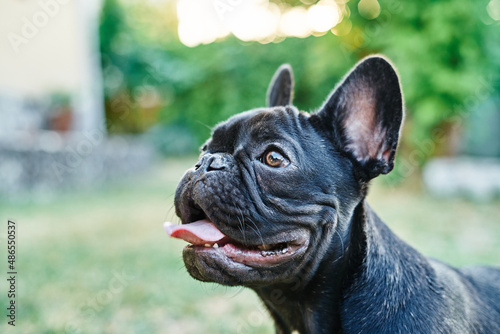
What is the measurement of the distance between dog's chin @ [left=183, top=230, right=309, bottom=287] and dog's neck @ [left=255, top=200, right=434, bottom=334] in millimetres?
225

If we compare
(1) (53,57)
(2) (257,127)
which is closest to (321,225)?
(2) (257,127)

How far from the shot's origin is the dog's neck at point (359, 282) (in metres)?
2.30

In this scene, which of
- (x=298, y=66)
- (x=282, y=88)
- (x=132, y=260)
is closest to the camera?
(x=282, y=88)

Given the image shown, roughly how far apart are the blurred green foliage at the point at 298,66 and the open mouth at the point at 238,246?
151 centimetres

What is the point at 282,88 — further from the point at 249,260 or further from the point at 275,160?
the point at 249,260

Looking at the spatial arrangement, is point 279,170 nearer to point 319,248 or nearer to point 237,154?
point 237,154

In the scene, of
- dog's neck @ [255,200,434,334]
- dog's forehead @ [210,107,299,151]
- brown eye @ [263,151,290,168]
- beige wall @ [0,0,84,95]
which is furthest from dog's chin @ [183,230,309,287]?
beige wall @ [0,0,84,95]

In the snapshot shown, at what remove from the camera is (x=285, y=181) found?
2.27 meters

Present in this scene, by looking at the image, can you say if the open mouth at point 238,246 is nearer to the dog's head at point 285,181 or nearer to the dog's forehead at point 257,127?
the dog's head at point 285,181

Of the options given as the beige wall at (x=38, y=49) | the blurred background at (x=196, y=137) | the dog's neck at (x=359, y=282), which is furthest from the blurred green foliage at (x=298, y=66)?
the beige wall at (x=38, y=49)

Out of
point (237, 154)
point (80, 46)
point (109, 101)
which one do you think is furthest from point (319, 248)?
point (109, 101)

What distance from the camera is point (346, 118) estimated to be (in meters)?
2.59

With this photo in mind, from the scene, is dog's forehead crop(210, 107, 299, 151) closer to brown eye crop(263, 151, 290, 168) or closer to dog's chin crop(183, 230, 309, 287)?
brown eye crop(263, 151, 290, 168)

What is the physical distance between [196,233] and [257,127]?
0.67 m
